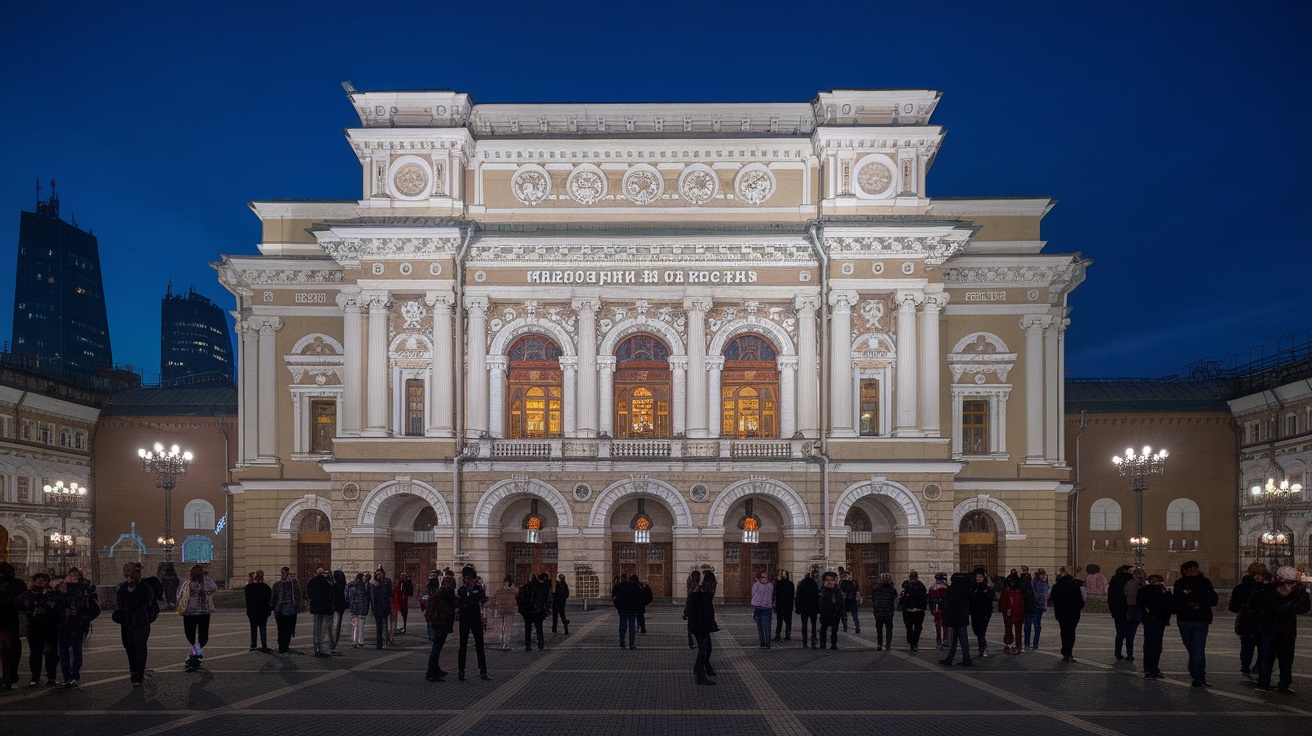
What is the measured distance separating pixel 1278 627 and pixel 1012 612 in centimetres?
640

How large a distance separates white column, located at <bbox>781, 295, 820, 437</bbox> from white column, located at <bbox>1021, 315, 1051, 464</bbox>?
30.3ft

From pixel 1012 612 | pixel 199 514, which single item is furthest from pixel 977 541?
pixel 199 514

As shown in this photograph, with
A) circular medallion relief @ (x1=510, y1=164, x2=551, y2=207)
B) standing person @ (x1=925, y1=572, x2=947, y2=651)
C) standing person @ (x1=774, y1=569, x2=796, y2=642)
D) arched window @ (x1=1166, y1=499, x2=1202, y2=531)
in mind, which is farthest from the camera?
arched window @ (x1=1166, y1=499, x2=1202, y2=531)

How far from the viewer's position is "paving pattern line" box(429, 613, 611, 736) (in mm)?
14930

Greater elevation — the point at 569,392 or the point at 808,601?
the point at 569,392

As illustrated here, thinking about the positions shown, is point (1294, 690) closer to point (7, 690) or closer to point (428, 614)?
point (428, 614)

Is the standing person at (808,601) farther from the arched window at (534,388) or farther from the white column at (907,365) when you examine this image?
the arched window at (534,388)

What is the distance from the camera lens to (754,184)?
45125mm

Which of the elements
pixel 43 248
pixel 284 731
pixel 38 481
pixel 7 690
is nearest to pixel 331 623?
pixel 7 690

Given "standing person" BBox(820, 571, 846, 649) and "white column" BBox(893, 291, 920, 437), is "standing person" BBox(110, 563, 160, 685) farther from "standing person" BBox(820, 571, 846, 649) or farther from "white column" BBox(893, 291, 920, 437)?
"white column" BBox(893, 291, 920, 437)

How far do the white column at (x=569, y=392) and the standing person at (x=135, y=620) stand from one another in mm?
24822

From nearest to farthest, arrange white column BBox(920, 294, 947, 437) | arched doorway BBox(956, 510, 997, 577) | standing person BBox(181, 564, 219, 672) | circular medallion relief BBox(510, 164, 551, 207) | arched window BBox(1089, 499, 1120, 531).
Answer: standing person BBox(181, 564, 219, 672)
white column BBox(920, 294, 947, 437)
circular medallion relief BBox(510, 164, 551, 207)
arched doorway BBox(956, 510, 997, 577)
arched window BBox(1089, 499, 1120, 531)

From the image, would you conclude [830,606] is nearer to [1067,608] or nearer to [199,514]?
[1067,608]

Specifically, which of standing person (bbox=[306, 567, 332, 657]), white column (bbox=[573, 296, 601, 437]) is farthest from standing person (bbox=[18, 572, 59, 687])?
white column (bbox=[573, 296, 601, 437])
